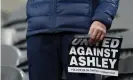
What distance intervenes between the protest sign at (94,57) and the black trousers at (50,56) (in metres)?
0.02

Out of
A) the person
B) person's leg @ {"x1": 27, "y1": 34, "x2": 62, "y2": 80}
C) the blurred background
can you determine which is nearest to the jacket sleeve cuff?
the person

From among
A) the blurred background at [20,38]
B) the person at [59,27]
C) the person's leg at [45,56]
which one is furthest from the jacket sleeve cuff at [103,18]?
the blurred background at [20,38]

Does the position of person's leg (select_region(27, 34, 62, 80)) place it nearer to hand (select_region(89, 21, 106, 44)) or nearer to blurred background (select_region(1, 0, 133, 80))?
hand (select_region(89, 21, 106, 44))

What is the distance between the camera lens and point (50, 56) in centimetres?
84

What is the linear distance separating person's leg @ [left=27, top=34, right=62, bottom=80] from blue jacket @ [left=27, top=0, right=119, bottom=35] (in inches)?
1.0

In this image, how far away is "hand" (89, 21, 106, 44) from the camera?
2.56 feet

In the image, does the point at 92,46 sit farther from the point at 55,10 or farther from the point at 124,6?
the point at 124,6

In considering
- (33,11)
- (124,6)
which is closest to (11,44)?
(124,6)

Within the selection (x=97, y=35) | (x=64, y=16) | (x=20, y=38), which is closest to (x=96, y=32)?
(x=97, y=35)

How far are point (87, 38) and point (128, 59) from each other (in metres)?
0.61

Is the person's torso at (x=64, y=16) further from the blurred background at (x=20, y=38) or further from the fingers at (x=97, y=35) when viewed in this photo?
the blurred background at (x=20, y=38)

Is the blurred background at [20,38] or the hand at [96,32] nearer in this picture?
the hand at [96,32]

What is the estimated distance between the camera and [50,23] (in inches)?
32.4

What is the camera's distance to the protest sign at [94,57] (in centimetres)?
80
